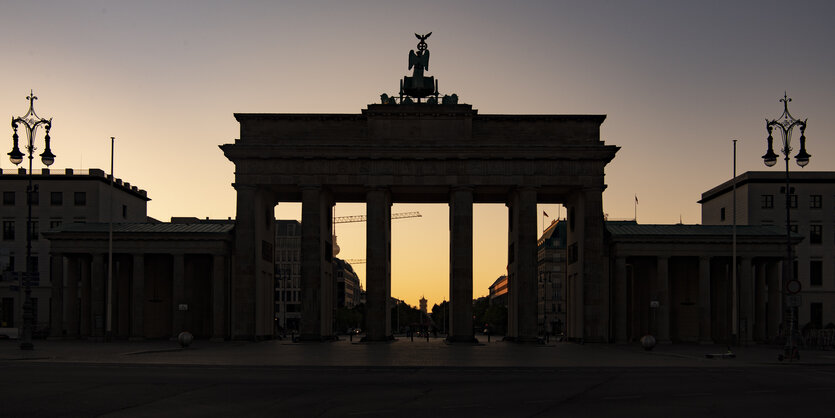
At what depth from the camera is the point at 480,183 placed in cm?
7106

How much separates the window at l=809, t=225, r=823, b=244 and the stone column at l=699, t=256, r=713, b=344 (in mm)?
40816

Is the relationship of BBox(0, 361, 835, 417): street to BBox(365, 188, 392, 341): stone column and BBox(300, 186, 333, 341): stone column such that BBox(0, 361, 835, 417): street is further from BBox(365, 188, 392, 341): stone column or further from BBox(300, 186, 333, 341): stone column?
BBox(365, 188, 392, 341): stone column

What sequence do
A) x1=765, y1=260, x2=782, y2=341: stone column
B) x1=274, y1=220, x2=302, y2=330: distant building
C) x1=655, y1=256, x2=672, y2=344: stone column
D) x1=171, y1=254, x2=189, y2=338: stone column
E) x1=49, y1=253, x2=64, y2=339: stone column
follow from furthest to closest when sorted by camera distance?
1. x1=274, y1=220, x2=302, y2=330: distant building
2. x1=765, y1=260, x2=782, y2=341: stone column
3. x1=49, y1=253, x2=64, y2=339: stone column
4. x1=171, y1=254, x2=189, y2=338: stone column
5. x1=655, y1=256, x2=672, y2=344: stone column

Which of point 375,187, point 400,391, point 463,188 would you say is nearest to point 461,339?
point 463,188

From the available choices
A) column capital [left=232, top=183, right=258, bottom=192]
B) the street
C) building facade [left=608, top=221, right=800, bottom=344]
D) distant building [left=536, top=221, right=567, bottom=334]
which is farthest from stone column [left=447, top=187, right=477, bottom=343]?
distant building [left=536, top=221, right=567, bottom=334]

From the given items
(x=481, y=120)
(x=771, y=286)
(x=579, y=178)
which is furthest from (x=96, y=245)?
(x=771, y=286)

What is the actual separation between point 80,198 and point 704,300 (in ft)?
234

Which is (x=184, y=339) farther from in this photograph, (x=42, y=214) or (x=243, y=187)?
(x=42, y=214)

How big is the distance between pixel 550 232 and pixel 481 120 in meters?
97.2

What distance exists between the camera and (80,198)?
10338 cm

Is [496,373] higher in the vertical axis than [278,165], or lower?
lower

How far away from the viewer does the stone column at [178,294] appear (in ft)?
233

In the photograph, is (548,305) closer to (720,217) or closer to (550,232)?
(550,232)

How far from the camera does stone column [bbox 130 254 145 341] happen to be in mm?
71375
